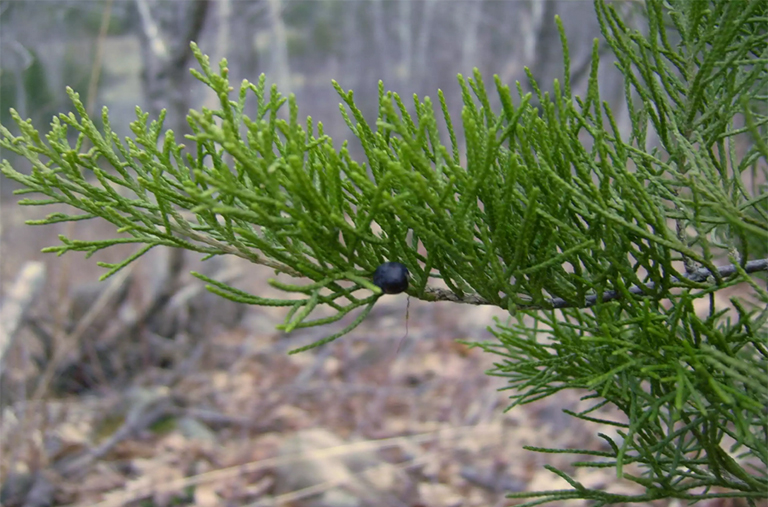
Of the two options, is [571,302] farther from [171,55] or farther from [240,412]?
[171,55]

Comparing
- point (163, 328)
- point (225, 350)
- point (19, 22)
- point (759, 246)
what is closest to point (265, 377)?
point (225, 350)

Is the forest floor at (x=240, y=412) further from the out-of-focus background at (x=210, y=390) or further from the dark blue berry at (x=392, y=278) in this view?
the dark blue berry at (x=392, y=278)

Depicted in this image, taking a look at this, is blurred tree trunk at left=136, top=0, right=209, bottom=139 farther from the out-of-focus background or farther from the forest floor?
the forest floor

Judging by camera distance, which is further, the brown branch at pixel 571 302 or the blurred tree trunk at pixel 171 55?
the blurred tree trunk at pixel 171 55

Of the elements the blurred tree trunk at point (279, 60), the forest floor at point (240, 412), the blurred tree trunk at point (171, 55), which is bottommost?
the forest floor at point (240, 412)

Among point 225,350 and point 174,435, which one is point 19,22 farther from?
point 174,435

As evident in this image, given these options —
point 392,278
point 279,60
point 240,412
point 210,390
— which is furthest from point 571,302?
point 279,60

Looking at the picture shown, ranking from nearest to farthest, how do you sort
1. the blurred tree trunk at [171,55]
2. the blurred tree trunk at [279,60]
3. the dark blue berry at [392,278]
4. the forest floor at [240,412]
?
the dark blue berry at [392,278] < the forest floor at [240,412] < the blurred tree trunk at [171,55] < the blurred tree trunk at [279,60]

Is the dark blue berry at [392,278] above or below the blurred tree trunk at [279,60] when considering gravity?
below

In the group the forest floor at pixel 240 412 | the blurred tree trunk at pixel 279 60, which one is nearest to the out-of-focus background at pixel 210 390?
the forest floor at pixel 240 412
